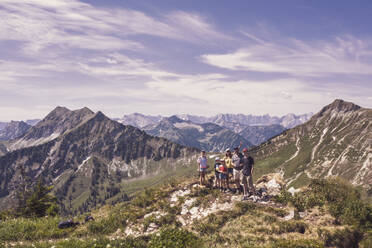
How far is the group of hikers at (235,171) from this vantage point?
835 inches

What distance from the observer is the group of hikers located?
21203 mm

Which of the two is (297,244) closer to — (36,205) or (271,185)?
(271,185)

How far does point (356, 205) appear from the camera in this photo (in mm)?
16656

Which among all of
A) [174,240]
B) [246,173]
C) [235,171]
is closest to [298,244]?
[174,240]

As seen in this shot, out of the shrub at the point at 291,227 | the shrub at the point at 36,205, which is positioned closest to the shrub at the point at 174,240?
the shrub at the point at 291,227

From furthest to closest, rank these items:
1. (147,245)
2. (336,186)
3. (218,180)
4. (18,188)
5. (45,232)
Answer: (18,188) < (218,180) < (336,186) < (45,232) < (147,245)

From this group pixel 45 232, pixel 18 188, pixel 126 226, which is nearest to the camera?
pixel 45 232

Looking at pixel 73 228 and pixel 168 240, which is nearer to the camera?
pixel 168 240

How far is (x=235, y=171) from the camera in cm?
2222

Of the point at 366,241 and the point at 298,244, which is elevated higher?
the point at 298,244

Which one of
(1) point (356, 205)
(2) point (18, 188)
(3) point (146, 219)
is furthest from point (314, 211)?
(2) point (18, 188)

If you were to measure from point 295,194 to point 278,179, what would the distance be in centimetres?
417

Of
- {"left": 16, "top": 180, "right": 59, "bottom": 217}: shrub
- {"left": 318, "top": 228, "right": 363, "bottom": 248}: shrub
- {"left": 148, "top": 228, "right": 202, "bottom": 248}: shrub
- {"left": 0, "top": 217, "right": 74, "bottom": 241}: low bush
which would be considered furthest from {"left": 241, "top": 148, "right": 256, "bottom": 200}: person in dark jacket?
{"left": 16, "top": 180, "right": 59, "bottom": 217}: shrub

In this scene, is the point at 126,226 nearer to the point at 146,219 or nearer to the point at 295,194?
the point at 146,219
